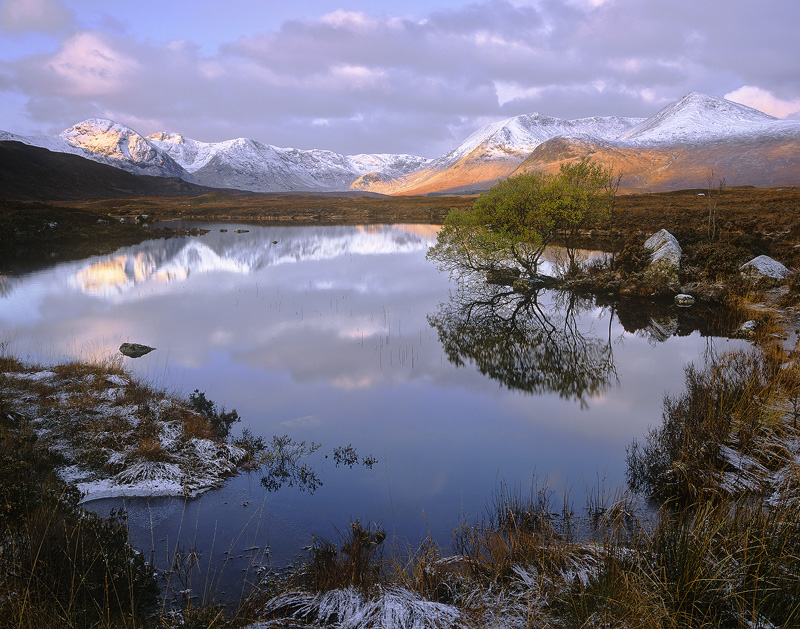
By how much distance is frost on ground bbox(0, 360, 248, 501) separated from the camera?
7.34 m

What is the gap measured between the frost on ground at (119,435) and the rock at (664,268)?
20.2 m

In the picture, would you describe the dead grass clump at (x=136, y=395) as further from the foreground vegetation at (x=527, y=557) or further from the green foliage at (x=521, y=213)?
the green foliage at (x=521, y=213)

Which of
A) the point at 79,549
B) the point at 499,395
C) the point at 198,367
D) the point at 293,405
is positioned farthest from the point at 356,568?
the point at 198,367

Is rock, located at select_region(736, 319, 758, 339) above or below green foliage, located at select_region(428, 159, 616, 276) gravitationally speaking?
below

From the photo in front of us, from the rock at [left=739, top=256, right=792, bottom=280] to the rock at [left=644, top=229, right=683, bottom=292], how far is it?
2.53m

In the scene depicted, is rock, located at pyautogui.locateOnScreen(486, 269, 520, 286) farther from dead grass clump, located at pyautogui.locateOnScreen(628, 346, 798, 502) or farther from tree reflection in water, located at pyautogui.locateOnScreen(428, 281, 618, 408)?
dead grass clump, located at pyautogui.locateOnScreen(628, 346, 798, 502)

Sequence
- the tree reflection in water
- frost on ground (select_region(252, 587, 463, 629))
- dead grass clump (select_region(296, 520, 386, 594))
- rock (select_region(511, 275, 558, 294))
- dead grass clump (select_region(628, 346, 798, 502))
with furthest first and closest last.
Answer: rock (select_region(511, 275, 558, 294))
the tree reflection in water
dead grass clump (select_region(628, 346, 798, 502))
dead grass clump (select_region(296, 520, 386, 594))
frost on ground (select_region(252, 587, 463, 629))

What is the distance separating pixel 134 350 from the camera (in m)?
14.0

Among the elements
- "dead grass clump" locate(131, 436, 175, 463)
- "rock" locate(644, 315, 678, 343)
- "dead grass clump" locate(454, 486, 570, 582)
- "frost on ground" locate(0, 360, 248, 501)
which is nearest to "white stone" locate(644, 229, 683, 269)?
"rock" locate(644, 315, 678, 343)

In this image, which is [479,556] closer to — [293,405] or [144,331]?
[293,405]

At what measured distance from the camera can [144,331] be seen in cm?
1644

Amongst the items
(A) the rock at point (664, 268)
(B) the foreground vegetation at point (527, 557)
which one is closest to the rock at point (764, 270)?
(A) the rock at point (664, 268)

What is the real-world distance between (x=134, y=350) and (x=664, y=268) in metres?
21.4

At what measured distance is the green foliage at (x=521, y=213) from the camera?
22.2 metres
